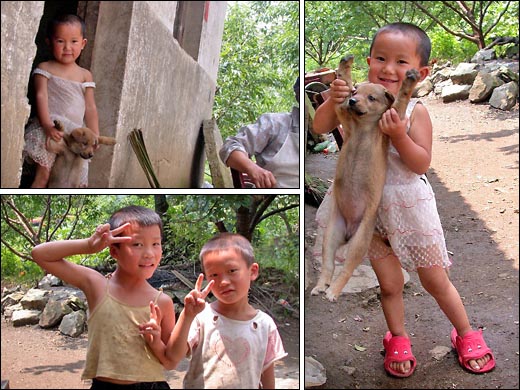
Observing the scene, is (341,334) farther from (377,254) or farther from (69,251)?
(69,251)

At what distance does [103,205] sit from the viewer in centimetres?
132

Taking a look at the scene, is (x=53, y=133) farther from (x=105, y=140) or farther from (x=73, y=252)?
(x=73, y=252)

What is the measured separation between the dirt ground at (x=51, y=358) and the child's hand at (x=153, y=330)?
14 centimetres

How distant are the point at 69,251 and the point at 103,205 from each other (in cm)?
11

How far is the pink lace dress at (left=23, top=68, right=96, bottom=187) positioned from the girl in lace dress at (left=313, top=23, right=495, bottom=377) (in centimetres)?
44

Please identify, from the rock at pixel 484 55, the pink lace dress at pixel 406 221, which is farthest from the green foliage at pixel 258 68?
the rock at pixel 484 55

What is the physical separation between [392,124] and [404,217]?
196 mm

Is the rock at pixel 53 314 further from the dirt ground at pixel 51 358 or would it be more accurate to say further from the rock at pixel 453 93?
the rock at pixel 453 93

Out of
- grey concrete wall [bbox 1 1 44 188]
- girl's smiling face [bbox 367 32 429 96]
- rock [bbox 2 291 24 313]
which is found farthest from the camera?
rock [bbox 2 291 24 313]

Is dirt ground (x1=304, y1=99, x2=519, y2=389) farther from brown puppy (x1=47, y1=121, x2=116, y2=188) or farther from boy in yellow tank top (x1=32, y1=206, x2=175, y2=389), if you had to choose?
brown puppy (x1=47, y1=121, x2=116, y2=188)

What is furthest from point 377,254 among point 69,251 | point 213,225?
point 69,251

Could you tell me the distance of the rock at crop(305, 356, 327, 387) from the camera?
1344 mm

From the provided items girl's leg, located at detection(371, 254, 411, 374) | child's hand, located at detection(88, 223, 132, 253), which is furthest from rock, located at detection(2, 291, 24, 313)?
girl's leg, located at detection(371, 254, 411, 374)

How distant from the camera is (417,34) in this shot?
3.90 ft
